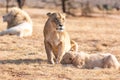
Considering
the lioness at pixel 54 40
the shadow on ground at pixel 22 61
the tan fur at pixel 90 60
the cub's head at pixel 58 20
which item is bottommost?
the shadow on ground at pixel 22 61

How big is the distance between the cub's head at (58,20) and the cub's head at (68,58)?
620 millimetres

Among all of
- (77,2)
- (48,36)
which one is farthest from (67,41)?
(77,2)

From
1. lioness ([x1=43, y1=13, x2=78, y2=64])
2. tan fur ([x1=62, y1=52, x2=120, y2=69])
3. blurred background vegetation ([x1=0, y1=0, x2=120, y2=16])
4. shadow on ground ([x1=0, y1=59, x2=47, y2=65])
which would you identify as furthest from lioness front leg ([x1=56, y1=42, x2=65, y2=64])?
blurred background vegetation ([x1=0, y1=0, x2=120, y2=16])

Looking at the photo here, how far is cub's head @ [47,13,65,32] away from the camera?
988 cm

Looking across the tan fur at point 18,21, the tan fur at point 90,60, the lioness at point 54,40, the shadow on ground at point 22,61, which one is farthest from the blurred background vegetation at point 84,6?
the tan fur at point 90,60

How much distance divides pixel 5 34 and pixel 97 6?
109ft

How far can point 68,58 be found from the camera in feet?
33.0

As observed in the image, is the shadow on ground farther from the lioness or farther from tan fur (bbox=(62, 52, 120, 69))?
tan fur (bbox=(62, 52, 120, 69))

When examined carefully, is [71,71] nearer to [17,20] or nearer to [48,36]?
[48,36]

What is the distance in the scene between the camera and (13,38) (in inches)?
614

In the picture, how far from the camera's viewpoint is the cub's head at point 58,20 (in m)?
9.88

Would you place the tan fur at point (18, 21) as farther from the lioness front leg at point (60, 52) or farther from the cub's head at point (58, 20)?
the cub's head at point (58, 20)

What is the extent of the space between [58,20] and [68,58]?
2.99 feet

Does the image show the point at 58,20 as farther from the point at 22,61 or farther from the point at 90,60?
the point at 22,61
